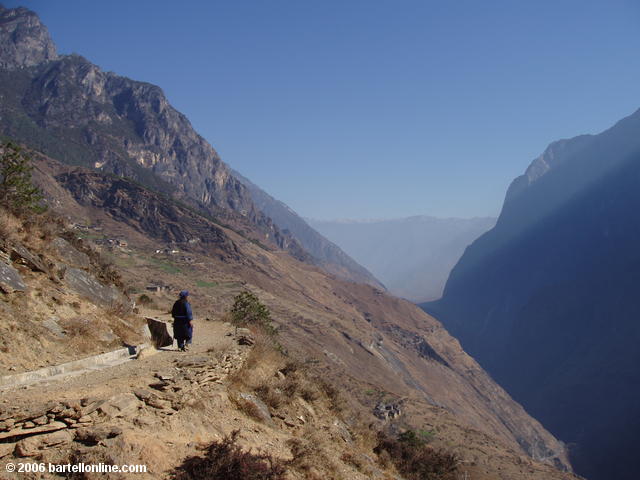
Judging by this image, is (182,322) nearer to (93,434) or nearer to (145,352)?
(145,352)

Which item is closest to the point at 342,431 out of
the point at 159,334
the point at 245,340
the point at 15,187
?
the point at 245,340

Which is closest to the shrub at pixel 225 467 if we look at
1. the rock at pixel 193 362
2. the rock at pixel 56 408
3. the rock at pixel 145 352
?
the rock at pixel 56 408

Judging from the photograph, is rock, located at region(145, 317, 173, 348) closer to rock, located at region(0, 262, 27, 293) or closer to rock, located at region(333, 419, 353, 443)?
rock, located at region(0, 262, 27, 293)

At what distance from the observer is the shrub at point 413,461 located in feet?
42.9

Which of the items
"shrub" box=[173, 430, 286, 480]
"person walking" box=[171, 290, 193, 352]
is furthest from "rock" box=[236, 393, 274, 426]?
"person walking" box=[171, 290, 193, 352]

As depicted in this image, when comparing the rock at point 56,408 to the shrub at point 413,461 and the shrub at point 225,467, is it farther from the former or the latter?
the shrub at point 413,461

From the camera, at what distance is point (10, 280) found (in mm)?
9406

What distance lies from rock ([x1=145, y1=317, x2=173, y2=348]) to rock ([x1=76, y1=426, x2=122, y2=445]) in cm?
545

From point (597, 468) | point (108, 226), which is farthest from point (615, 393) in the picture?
point (108, 226)

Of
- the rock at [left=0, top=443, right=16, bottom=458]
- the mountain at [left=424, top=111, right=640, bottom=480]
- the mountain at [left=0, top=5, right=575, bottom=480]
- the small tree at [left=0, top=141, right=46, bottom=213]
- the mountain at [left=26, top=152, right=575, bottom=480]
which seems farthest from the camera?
the mountain at [left=424, top=111, right=640, bottom=480]

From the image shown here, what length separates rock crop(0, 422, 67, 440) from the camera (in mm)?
4970

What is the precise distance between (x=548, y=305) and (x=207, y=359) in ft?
614

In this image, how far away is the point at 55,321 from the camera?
374 inches

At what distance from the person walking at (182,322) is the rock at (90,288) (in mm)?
3502
